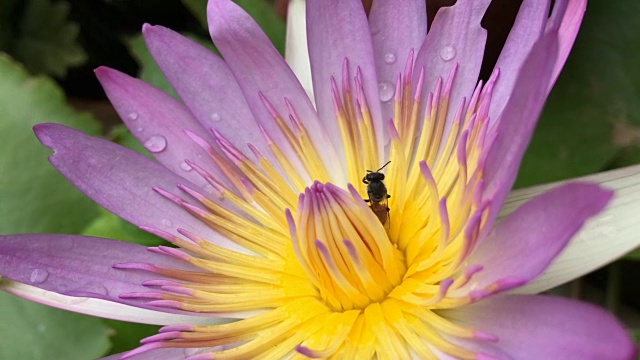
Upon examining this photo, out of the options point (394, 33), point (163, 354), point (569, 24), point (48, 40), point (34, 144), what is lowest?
point (163, 354)

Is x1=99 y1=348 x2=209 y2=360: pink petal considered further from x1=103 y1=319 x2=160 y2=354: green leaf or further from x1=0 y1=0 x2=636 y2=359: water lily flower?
x1=103 y1=319 x2=160 y2=354: green leaf

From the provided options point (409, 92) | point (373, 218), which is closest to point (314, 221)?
point (373, 218)

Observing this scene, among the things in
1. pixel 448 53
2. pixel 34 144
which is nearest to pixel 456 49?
pixel 448 53

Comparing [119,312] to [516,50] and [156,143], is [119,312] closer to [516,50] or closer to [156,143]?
[156,143]

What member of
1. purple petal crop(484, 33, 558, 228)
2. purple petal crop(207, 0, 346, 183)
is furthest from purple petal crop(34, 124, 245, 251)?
purple petal crop(484, 33, 558, 228)

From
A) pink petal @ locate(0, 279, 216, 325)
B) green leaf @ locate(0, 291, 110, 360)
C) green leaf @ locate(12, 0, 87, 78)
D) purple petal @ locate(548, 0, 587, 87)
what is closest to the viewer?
purple petal @ locate(548, 0, 587, 87)

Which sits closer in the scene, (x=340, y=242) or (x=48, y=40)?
(x=340, y=242)
